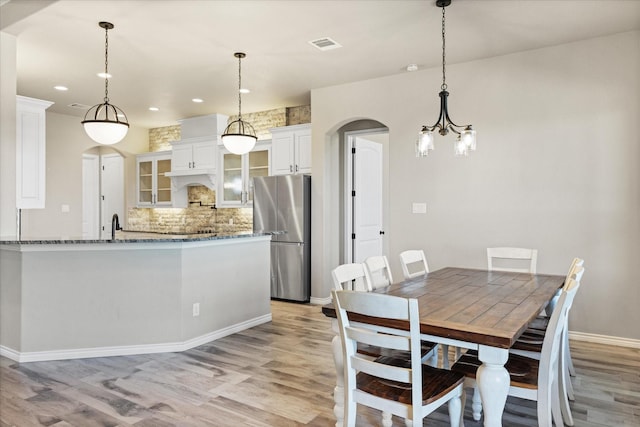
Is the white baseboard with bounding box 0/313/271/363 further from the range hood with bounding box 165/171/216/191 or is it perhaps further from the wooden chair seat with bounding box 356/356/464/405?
the range hood with bounding box 165/171/216/191

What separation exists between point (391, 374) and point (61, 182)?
7031mm

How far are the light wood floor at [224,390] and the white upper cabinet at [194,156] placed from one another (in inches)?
150

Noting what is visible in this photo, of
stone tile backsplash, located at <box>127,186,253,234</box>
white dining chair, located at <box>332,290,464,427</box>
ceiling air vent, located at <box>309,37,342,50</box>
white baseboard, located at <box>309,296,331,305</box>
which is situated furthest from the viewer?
stone tile backsplash, located at <box>127,186,253,234</box>

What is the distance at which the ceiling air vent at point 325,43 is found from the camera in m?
4.00

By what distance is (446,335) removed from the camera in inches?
75.5

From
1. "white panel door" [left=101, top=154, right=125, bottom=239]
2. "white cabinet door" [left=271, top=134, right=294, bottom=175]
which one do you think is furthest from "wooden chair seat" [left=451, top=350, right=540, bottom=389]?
"white panel door" [left=101, top=154, right=125, bottom=239]

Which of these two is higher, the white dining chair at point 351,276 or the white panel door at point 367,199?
the white panel door at point 367,199

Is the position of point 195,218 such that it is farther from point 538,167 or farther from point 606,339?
point 606,339

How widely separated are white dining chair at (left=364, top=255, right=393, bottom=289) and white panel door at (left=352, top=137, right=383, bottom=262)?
2.74 m

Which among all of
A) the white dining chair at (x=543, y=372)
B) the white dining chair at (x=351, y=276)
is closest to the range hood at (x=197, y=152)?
the white dining chair at (x=351, y=276)

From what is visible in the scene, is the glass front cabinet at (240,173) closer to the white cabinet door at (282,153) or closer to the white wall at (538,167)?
the white cabinet door at (282,153)

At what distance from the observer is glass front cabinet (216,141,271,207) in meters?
6.57

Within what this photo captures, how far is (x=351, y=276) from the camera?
2.74 m

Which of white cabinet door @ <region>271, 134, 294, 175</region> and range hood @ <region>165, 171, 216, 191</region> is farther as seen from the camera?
range hood @ <region>165, 171, 216, 191</region>
